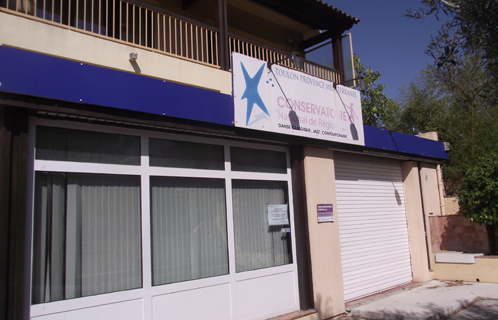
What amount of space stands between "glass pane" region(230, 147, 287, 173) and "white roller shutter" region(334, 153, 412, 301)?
6.43ft

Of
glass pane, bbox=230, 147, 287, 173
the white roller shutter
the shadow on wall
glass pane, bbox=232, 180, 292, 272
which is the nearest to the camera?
glass pane, bbox=232, 180, 292, 272

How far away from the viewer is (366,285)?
8.97 metres

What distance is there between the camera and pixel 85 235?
15.9 feet

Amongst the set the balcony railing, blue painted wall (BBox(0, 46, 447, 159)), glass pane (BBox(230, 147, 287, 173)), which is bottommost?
glass pane (BBox(230, 147, 287, 173))

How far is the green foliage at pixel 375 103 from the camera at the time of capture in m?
19.2

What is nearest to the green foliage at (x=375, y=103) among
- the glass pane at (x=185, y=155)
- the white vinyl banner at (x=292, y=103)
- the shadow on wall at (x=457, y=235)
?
the shadow on wall at (x=457, y=235)

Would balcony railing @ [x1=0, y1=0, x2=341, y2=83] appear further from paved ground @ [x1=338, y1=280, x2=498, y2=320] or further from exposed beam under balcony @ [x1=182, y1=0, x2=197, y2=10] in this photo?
paved ground @ [x1=338, y1=280, x2=498, y2=320]

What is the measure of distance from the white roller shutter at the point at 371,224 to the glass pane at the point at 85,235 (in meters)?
4.91

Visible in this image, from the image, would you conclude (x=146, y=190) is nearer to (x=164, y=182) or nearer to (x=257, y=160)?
(x=164, y=182)

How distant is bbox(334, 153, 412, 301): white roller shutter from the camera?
28.7 feet

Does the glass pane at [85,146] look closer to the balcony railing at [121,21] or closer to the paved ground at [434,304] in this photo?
the balcony railing at [121,21]

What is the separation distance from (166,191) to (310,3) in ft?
19.8

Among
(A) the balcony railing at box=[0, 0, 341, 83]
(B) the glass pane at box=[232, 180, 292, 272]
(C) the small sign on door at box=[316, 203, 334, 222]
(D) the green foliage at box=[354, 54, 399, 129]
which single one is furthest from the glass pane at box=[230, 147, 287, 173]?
(D) the green foliage at box=[354, 54, 399, 129]

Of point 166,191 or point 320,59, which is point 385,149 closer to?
point 320,59
